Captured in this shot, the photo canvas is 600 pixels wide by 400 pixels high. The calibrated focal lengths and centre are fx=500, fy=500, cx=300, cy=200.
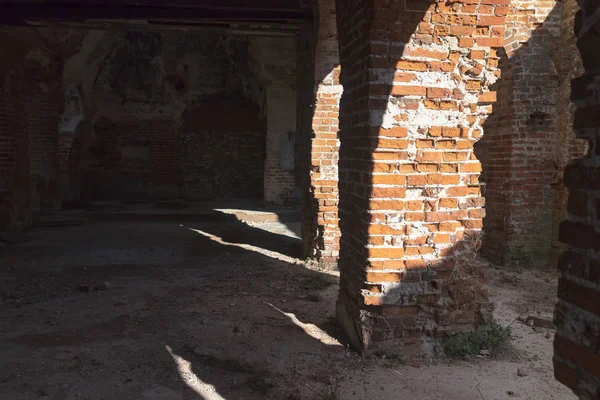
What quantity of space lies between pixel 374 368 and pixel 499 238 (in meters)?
4.48

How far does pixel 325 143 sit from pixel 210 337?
11.2 feet

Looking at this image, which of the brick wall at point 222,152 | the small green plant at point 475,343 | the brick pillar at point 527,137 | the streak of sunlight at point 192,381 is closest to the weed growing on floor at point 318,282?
the small green plant at point 475,343

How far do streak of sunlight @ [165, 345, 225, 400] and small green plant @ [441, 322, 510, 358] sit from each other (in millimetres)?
1710

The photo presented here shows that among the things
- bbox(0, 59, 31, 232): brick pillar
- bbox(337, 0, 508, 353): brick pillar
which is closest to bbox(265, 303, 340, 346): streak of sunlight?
bbox(337, 0, 508, 353): brick pillar

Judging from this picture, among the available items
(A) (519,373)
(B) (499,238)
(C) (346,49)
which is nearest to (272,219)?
(B) (499,238)

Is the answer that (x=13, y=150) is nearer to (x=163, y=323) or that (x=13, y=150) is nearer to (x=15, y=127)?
(x=15, y=127)

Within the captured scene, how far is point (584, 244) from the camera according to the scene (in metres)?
1.68

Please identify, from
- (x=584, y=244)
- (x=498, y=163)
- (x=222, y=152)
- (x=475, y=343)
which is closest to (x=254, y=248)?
(x=498, y=163)

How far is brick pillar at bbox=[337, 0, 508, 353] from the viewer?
3516mm

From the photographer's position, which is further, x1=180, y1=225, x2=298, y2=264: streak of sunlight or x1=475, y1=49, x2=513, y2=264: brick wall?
x1=180, y1=225, x2=298, y2=264: streak of sunlight

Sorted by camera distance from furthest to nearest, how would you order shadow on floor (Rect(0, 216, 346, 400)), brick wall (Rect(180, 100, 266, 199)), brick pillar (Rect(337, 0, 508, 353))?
1. brick wall (Rect(180, 100, 266, 199))
2. brick pillar (Rect(337, 0, 508, 353))
3. shadow on floor (Rect(0, 216, 346, 400))

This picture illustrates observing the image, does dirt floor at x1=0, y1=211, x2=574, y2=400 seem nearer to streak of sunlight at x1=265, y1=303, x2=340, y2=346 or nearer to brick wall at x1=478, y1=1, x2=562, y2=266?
streak of sunlight at x1=265, y1=303, x2=340, y2=346

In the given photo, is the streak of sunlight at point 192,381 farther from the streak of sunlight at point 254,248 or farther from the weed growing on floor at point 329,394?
the streak of sunlight at point 254,248

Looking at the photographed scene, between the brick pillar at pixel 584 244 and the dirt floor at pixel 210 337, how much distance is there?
1.49 metres
